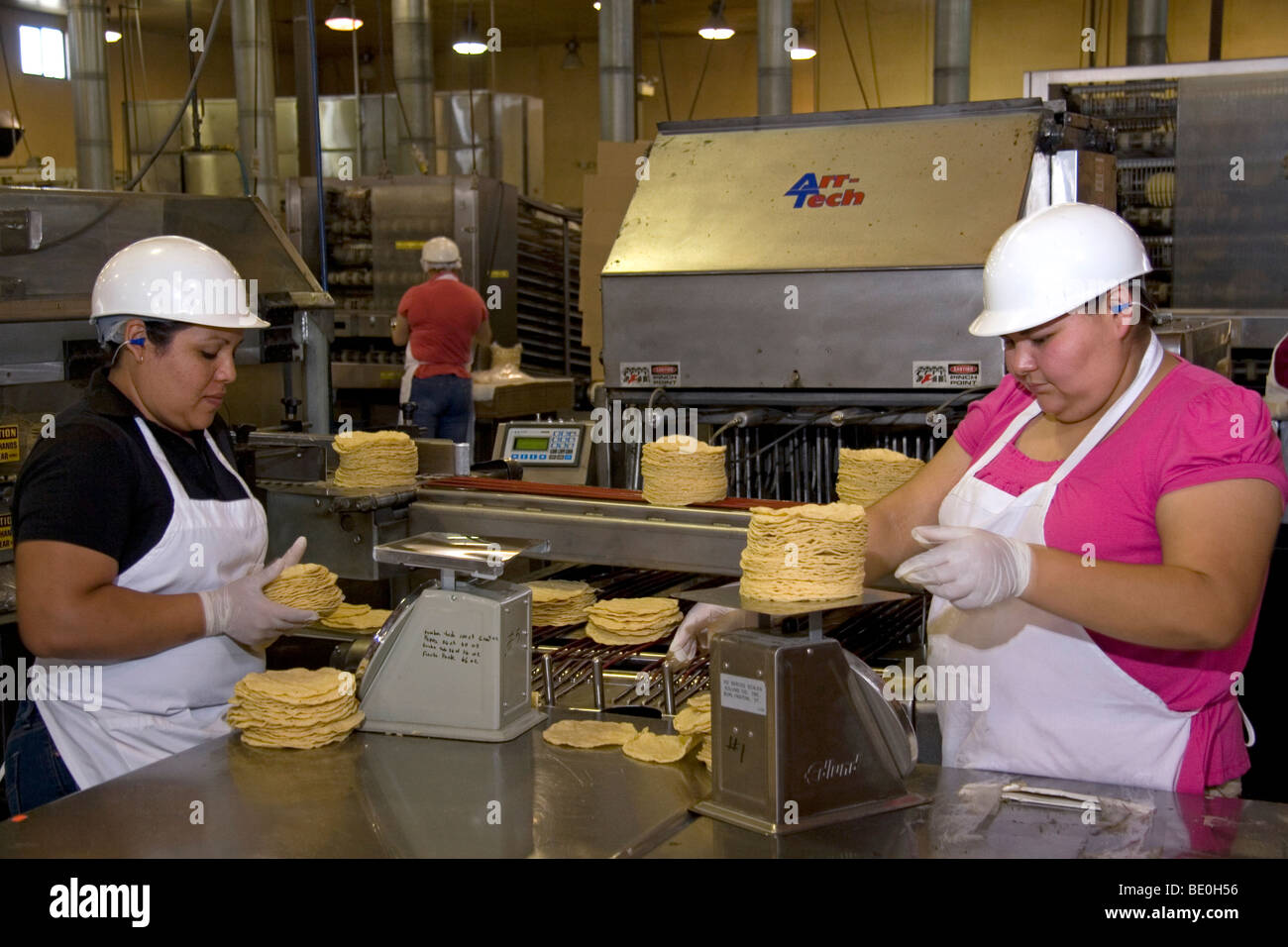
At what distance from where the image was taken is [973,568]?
5.11 feet

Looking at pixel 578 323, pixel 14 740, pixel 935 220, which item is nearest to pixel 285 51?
pixel 578 323

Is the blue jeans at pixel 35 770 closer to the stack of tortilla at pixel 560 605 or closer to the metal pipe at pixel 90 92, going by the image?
the stack of tortilla at pixel 560 605

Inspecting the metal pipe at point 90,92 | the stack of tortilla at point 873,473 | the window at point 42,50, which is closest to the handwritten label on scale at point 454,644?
the stack of tortilla at point 873,473

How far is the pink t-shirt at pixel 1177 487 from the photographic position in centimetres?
164

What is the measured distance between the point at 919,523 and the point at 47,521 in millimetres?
1422

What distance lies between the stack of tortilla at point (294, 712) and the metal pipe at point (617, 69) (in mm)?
7042

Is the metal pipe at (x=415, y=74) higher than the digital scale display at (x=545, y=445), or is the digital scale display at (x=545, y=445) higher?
the metal pipe at (x=415, y=74)

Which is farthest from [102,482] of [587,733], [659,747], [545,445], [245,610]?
[545,445]

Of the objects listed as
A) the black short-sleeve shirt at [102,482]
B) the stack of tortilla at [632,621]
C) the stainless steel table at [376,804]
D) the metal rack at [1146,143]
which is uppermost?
the metal rack at [1146,143]

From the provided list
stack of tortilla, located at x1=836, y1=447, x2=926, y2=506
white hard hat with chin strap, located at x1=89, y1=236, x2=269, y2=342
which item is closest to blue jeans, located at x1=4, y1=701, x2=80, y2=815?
white hard hat with chin strap, located at x1=89, y1=236, x2=269, y2=342

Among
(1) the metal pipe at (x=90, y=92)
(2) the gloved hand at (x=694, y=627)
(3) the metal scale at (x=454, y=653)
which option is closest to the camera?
(3) the metal scale at (x=454, y=653)

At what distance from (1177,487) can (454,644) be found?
107cm

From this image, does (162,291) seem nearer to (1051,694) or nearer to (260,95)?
(1051,694)

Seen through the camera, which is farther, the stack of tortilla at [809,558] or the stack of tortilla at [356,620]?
the stack of tortilla at [356,620]
